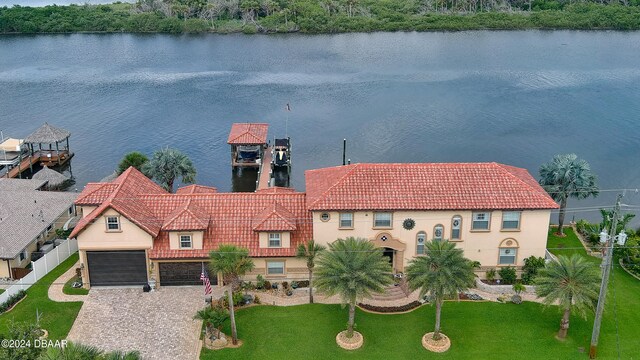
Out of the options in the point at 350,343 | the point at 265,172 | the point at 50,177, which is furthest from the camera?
the point at 265,172

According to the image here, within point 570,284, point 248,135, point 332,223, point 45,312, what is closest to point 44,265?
point 45,312

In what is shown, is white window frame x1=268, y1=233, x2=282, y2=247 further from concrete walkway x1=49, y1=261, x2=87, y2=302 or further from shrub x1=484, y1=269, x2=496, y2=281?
shrub x1=484, y1=269, x2=496, y2=281

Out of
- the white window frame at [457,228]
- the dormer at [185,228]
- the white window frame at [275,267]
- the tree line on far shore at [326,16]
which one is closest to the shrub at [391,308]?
the white window frame at [457,228]

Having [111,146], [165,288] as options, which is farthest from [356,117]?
[165,288]

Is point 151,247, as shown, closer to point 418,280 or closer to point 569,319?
point 418,280

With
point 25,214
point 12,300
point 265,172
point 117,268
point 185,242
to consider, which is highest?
point 185,242

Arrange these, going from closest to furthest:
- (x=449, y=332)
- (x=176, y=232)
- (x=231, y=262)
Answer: (x=231, y=262) → (x=449, y=332) → (x=176, y=232)

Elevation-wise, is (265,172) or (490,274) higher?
(265,172)

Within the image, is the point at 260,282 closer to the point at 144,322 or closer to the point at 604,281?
the point at 144,322
